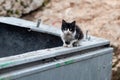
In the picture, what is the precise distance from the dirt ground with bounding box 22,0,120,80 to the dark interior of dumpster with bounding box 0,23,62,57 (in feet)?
7.40

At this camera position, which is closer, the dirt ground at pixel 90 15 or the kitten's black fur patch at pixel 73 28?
the kitten's black fur patch at pixel 73 28

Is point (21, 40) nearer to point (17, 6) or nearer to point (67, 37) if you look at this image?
point (67, 37)

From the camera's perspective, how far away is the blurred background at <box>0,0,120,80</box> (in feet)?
20.2

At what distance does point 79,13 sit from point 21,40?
2.73 meters

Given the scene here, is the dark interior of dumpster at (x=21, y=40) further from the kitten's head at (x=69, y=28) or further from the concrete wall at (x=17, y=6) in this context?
the concrete wall at (x=17, y=6)

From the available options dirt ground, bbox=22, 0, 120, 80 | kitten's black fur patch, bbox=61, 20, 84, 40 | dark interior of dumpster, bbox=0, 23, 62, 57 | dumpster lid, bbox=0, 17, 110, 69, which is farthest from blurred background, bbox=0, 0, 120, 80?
kitten's black fur patch, bbox=61, 20, 84, 40

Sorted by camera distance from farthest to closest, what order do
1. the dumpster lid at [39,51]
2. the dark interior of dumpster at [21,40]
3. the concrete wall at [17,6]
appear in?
1. the concrete wall at [17,6]
2. the dark interior of dumpster at [21,40]
3. the dumpster lid at [39,51]

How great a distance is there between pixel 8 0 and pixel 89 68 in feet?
11.4

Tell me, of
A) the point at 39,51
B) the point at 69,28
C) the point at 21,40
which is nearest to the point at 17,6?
the point at 21,40

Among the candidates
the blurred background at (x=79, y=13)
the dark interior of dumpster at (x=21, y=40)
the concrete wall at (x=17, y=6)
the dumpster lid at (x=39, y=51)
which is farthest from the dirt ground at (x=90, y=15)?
the dumpster lid at (x=39, y=51)

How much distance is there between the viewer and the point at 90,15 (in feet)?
21.0

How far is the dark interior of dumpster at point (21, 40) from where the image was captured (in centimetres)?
364

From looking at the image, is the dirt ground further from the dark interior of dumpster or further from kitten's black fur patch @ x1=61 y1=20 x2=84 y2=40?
kitten's black fur patch @ x1=61 y1=20 x2=84 y2=40

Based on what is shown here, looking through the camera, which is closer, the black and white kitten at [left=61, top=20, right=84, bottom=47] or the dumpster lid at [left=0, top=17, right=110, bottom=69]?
the dumpster lid at [left=0, top=17, right=110, bottom=69]
